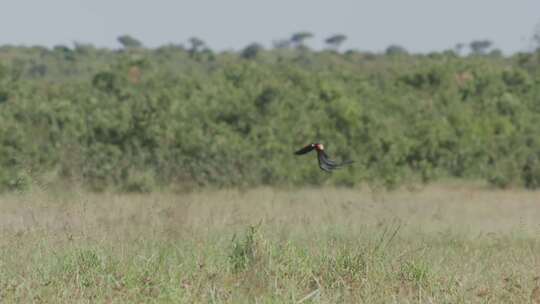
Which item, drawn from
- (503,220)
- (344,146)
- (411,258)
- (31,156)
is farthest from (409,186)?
(411,258)

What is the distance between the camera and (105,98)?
25000mm

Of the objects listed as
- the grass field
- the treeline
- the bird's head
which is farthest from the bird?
the treeline

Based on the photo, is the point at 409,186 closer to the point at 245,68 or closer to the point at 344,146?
the point at 344,146

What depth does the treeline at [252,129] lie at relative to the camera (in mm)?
21547

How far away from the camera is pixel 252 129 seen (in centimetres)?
2338

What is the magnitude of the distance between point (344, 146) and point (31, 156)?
22.1 feet

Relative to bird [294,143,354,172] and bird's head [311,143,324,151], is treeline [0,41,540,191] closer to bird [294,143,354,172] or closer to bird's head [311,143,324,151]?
bird [294,143,354,172]

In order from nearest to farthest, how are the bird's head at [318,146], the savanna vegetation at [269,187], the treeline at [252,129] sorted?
the bird's head at [318,146] → the savanna vegetation at [269,187] → the treeline at [252,129]

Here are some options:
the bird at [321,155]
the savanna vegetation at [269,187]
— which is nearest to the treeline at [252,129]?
the savanna vegetation at [269,187]

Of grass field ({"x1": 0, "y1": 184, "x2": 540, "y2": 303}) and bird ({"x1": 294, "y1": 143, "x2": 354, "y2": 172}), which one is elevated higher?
bird ({"x1": 294, "y1": 143, "x2": 354, "y2": 172})

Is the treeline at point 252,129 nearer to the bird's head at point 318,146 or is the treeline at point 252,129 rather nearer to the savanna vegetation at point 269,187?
Result: the savanna vegetation at point 269,187

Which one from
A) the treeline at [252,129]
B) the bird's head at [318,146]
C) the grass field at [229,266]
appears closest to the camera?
the bird's head at [318,146]

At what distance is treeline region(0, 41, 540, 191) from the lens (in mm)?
21547

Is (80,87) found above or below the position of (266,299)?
above
